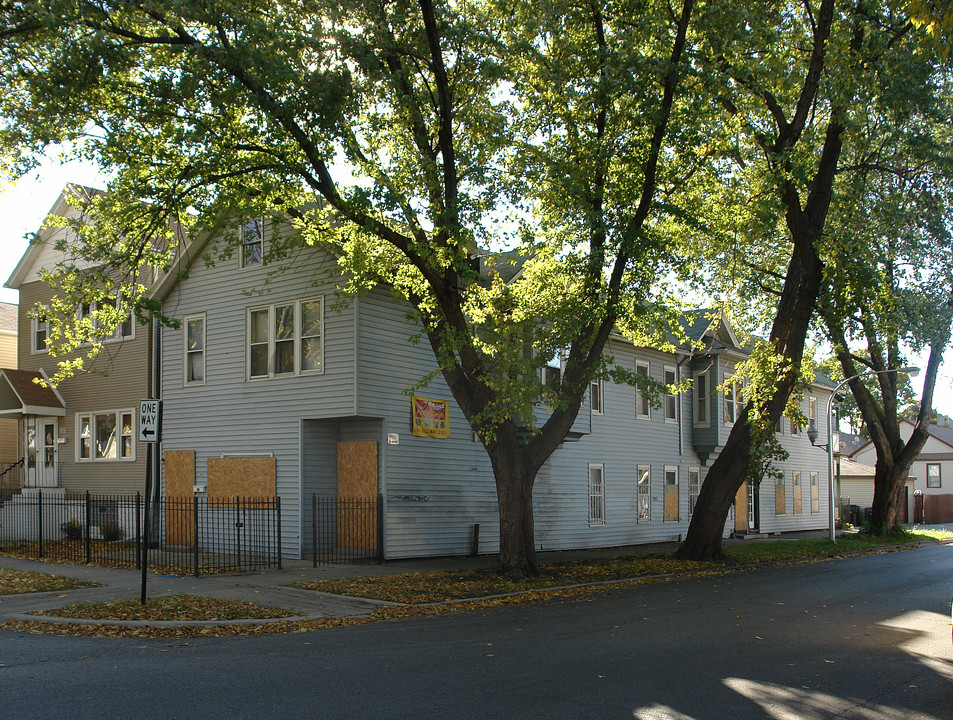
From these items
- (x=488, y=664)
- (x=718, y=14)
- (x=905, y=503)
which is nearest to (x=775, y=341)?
(x=718, y=14)

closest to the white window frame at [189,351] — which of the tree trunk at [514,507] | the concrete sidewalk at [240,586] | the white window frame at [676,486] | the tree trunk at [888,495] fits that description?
the concrete sidewalk at [240,586]

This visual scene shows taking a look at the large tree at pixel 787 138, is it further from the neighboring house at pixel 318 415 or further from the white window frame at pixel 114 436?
the white window frame at pixel 114 436

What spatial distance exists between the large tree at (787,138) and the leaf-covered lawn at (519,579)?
1742 mm

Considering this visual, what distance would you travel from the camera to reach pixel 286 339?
2112cm

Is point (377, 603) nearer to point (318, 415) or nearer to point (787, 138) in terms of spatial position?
point (318, 415)

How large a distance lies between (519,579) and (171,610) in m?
6.64

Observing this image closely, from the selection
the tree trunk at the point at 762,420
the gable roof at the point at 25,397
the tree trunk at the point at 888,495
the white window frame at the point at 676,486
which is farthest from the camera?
the tree trunk at the point at 888,495

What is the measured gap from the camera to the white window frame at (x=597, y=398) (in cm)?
2712

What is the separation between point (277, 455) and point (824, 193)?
14.8 m

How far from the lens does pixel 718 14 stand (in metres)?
15.8

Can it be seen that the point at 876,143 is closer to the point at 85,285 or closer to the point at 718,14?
the point at 718,14

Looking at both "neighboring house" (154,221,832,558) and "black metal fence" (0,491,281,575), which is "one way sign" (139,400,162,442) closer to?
"black metal fence" (0,491,281,575)

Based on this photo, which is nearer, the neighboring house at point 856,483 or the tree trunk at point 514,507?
the tree trunk at point 514,507

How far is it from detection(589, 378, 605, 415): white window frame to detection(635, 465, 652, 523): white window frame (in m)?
3.15
